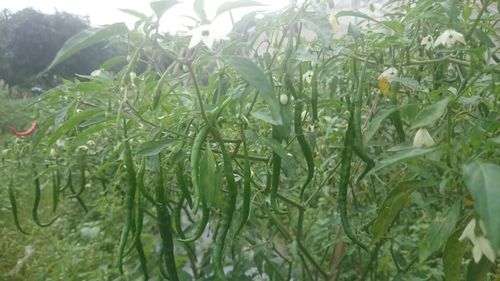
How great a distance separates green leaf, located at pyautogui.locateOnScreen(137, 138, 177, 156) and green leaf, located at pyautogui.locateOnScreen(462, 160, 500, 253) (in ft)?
1.38

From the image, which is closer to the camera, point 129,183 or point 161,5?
point 161,5

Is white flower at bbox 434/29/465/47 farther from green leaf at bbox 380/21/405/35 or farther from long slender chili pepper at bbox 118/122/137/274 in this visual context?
long slender chili pepper at bbox 118/122/137/274

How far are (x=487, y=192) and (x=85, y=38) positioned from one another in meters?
0.50

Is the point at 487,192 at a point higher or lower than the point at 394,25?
lower

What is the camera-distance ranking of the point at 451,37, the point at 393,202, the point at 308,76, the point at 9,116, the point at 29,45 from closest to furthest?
the point at 393,202 → the point at 451,37 → the point at 308,76 → the point at 9,116 → the point at 29,45

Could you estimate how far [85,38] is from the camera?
634 mm

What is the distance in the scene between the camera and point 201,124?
0.81 m

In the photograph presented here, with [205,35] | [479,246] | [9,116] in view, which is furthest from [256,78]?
[9,116]

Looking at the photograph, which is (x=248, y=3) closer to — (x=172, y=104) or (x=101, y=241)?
(x=172, y=104)

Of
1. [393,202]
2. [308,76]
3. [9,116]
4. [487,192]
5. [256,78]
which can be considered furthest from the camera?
[9,116]

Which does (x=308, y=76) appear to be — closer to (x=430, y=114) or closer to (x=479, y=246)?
(x=430, y=114)

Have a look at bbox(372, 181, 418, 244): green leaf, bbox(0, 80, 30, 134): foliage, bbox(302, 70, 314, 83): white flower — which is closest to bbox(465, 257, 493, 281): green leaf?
bbox(372, 181, 418, 244): green leaf

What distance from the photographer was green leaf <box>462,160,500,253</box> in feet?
1.47

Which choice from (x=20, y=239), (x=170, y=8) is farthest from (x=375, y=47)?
(x=20, y=239)
